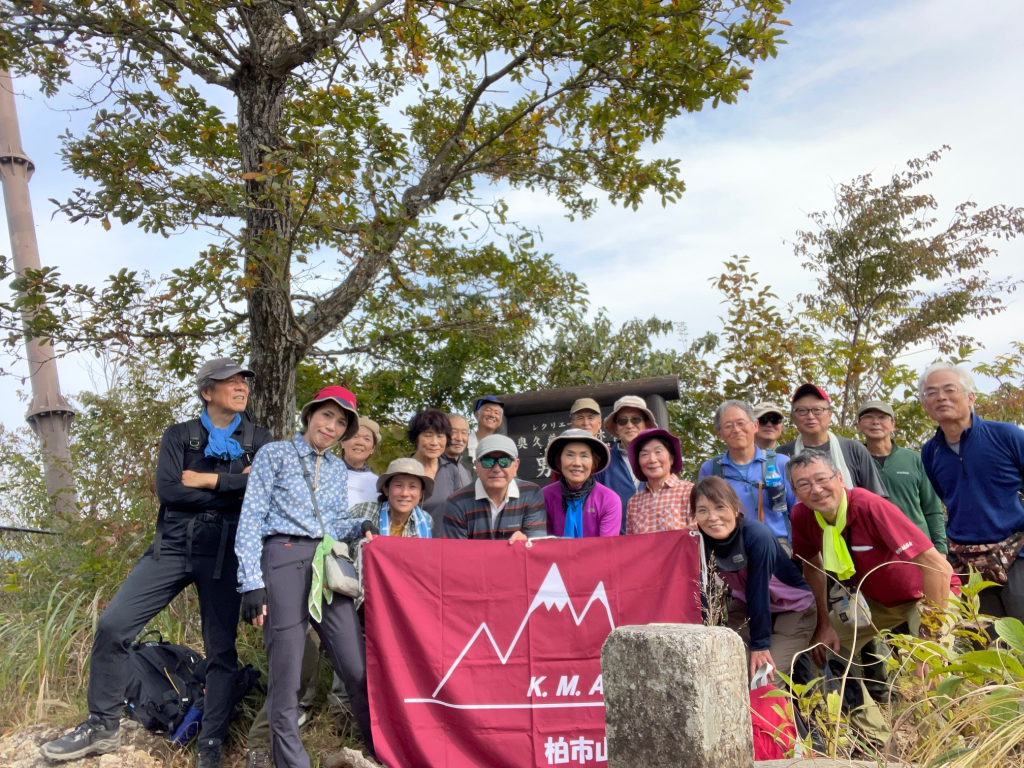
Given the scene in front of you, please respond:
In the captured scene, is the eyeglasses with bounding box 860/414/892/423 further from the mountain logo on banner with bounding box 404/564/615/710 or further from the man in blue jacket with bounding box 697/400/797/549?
the mountain logo on banner with bounding box 404/564/615/710

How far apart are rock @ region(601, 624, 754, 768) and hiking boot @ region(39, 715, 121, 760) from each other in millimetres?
3218

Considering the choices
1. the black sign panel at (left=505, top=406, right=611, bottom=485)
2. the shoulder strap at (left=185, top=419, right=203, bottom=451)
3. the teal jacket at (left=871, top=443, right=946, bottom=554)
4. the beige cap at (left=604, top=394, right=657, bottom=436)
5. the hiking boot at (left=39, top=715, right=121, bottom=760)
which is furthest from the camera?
the black sign panel at (left=505, top=406, right=611, bottom=485)

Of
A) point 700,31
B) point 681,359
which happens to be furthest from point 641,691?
point 681,359

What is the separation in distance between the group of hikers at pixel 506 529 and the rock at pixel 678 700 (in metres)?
1.70

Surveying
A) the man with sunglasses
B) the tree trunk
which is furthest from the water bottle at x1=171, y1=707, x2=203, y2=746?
the man with sunglasses

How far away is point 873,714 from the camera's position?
9.74 feet

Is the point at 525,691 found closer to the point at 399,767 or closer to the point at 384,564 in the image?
the point at 399,767

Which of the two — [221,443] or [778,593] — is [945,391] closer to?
[778,593]

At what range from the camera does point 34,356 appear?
895cm

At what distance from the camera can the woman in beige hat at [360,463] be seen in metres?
5.15

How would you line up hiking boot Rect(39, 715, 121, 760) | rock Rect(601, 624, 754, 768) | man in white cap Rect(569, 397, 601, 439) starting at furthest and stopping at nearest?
man in white cap Rect(569, 397, 601, 439) → hiking boot Rect(39, 715, 121, 760) → rock Rect(601, 624, 754, 768)

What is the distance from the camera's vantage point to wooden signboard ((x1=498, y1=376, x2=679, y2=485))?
7293 mm

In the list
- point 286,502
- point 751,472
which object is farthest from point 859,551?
point 286,502

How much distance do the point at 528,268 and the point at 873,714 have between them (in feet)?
20.2
